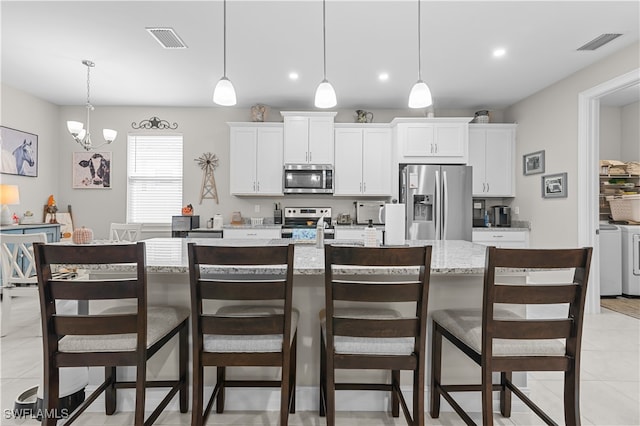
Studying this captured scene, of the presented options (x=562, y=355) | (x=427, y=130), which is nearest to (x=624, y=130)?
(x=427, y=130)

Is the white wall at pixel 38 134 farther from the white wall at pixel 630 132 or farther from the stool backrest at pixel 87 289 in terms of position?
the white wall at pixel 630 132

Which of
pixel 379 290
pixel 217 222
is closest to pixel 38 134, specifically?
pixel 217 222

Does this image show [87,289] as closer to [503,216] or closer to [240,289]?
[240,289]

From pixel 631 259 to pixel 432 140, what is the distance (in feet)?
9.62

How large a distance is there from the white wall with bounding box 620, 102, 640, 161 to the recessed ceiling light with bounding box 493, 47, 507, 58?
304 centimetres

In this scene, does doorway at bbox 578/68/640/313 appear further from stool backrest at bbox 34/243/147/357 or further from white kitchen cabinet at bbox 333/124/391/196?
stool backrest at bbox 34/243/147/357

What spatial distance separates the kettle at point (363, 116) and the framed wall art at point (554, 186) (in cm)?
240

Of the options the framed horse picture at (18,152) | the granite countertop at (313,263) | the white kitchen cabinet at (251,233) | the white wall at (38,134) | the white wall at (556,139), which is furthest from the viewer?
the white kitchen cabinet at (251,233)

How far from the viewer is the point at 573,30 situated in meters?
3.00

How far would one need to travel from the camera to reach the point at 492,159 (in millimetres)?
5105

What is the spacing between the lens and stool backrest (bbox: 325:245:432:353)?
4.41 ft

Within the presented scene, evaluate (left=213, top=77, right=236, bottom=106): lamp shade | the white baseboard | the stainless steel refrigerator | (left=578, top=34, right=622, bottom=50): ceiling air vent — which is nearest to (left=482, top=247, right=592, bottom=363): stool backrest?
the white baseboard

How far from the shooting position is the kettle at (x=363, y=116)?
510cm

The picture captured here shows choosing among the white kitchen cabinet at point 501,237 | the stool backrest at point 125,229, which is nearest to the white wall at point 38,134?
the stool backrest at point 125,229
